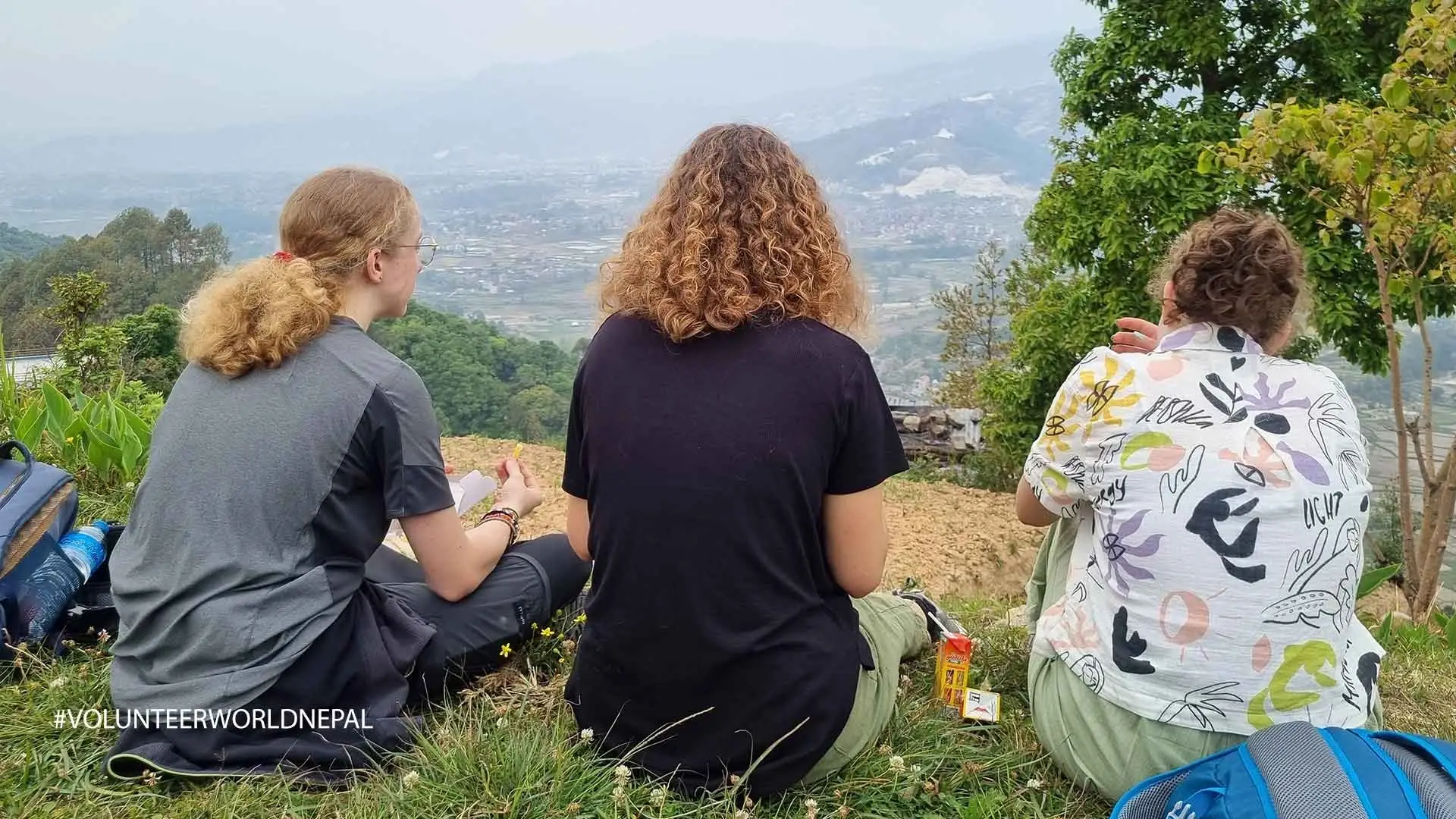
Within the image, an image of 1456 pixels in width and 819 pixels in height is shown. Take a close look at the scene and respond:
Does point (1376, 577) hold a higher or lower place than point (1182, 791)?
lower

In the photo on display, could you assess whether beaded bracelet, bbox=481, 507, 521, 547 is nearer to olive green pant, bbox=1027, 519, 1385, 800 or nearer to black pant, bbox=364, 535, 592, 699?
black pant, bbox=364, 535, 592, 699

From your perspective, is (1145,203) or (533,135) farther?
(533,135)

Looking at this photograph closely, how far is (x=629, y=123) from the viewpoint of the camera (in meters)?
153

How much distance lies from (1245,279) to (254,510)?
1.97 meters

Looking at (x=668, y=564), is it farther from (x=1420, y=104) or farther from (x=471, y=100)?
(x=471, y=100)

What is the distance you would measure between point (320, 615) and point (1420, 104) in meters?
4.55

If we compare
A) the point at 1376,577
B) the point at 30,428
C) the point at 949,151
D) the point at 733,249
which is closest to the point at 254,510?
the point at 733,249

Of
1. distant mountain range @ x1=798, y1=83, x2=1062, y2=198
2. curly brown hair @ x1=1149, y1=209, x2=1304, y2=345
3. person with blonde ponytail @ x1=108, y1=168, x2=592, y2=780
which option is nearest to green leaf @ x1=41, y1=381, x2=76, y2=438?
person with blonde ponytail @ x1=108, y1=168, x2=592, y2=780

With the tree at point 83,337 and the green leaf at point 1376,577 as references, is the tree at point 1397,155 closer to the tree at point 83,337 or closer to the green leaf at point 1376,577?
the green leaf at point 1376,577

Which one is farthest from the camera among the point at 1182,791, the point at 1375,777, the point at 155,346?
the point at 155,346

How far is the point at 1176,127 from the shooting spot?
8.07 m

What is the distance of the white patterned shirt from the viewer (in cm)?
174

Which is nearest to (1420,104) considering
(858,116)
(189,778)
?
(189,778)

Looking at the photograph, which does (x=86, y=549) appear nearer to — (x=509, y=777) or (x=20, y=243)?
(x=509, y=777)
